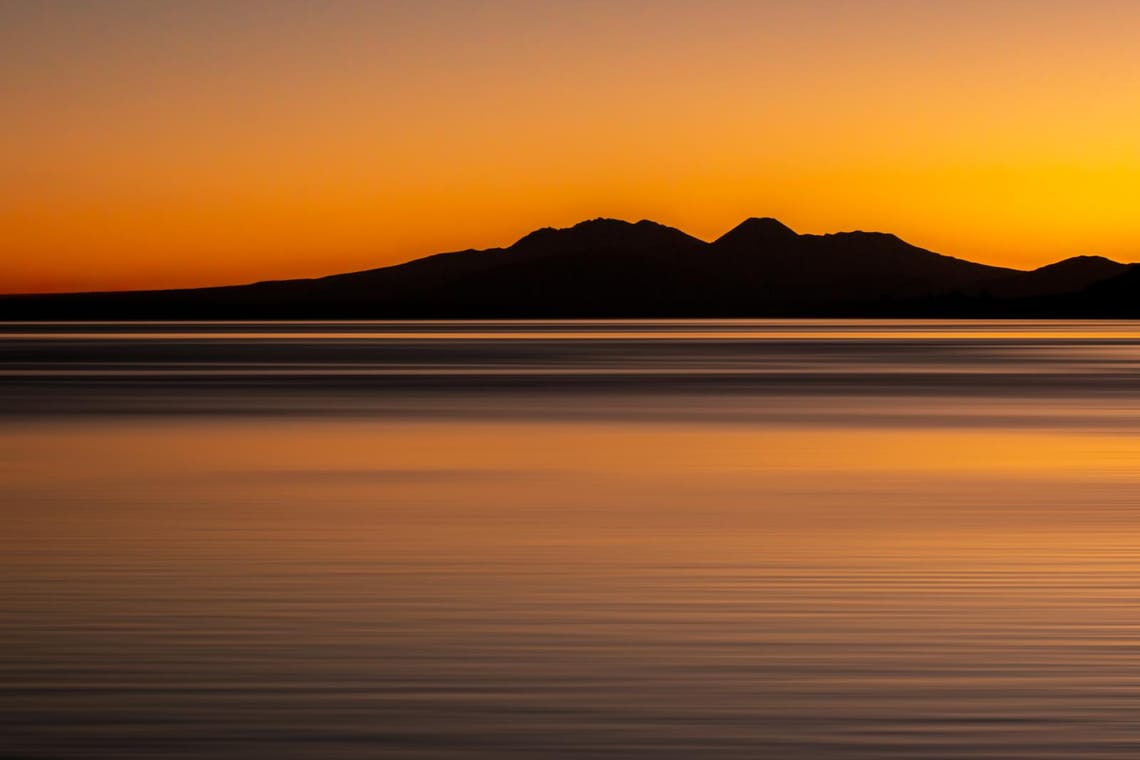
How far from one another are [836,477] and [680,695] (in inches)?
608

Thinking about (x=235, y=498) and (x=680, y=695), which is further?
(x=235, y=498)

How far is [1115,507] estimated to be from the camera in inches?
896

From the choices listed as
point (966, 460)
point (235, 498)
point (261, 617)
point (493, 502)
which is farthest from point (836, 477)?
point (261, 617)

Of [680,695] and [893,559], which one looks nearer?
[680,695]

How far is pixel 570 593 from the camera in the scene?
52.8 ft

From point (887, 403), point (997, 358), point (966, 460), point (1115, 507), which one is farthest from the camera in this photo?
point (997, 358)

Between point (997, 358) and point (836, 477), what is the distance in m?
72.0

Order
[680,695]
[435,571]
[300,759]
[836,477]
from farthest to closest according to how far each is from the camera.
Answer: [836,477], [435,571], [680,695], [300,759]

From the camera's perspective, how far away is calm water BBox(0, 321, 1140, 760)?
36.9ft

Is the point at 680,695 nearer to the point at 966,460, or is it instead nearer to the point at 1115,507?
the point at 1115,507

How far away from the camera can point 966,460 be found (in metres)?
30.2

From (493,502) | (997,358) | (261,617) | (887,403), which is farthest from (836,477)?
(997,358)

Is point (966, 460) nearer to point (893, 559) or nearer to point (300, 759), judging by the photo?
point (893, 559)

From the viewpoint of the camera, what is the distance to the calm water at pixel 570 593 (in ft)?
36.9
